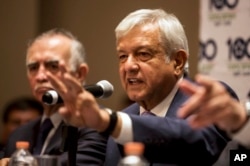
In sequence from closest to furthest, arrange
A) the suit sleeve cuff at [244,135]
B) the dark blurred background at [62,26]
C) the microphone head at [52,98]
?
the suit sleeve cuff at [244,135] < the microphone head at [52,98] < the dark blurred background at [62,26]

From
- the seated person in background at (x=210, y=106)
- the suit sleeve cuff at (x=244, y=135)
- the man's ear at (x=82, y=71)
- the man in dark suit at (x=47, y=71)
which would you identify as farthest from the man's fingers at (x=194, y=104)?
the man's ear at (x=82, y=71)

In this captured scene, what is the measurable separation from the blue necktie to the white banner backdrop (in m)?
0.98

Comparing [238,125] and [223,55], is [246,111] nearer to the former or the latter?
[238,125]

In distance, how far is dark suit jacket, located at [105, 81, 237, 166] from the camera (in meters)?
2.08

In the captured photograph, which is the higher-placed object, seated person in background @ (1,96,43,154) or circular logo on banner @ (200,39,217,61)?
circular logo on banner @ (200,39,217,61)

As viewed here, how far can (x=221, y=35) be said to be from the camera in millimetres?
3680

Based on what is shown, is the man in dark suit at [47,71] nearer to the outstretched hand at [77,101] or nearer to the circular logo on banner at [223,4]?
the circular logo on banner at [223,4]

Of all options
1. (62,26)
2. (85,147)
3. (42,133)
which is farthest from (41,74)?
(62,26)

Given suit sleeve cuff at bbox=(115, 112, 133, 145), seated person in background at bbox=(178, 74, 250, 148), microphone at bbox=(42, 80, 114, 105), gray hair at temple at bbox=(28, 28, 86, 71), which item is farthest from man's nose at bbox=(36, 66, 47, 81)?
seated person in background at bbox=(178, 74, 250, 148)

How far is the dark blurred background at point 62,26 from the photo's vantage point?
5273mm

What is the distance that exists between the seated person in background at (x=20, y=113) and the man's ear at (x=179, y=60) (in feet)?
7.18

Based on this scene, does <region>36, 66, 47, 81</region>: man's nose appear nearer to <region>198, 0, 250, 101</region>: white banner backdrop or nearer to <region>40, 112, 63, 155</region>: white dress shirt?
<region>40, 112, 63, 155</region>: white dress shirt

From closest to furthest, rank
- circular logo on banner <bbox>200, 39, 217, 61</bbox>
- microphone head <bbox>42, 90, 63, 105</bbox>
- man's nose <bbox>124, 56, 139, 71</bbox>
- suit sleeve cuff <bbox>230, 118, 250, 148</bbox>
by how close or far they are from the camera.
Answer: suit sleeve cuff <bbox>230, 118, 250, 148</bbox>
microphone head <bbox>42, 90, 63, 105</bbox>
man's nose <bbox>124, 56, 139, 71</bbox>
circular logo on banner <bbox>200, 39, 217, 61</bbox>

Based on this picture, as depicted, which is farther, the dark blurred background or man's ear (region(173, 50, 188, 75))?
the dark blurred background
